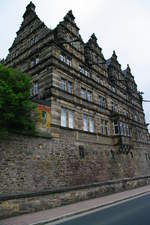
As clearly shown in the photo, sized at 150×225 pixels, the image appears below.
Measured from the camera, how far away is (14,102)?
394 inches

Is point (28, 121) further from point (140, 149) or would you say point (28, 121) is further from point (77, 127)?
point (140, 149)

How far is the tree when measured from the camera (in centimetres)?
975

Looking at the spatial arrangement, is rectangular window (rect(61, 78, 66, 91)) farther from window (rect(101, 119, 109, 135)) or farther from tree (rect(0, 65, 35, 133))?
window (rect(101, 119, 109, 135))

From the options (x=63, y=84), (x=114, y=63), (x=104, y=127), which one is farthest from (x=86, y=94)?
(x=114, y=63)

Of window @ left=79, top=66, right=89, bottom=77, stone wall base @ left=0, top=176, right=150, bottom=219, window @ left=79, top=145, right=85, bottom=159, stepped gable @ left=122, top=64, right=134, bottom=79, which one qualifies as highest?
stepped gable @ left=122, top=64, right=134, bottom=79

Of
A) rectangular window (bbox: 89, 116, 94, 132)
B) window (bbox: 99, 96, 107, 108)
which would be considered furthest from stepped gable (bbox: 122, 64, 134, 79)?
rectangular window (bbox: 89, 116, 94, 132)

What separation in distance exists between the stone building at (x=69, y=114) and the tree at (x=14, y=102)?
115cm

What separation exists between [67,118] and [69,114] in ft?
1.94

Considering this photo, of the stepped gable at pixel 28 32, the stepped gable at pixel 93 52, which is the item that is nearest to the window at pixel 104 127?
the stepped gable at pixel 93 52

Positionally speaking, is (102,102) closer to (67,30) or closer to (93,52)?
(93,52)

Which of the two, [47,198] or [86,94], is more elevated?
[86,94]

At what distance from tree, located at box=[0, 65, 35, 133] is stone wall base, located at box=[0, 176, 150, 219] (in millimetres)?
3904

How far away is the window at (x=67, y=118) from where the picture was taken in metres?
15.7

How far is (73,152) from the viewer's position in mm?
15547
